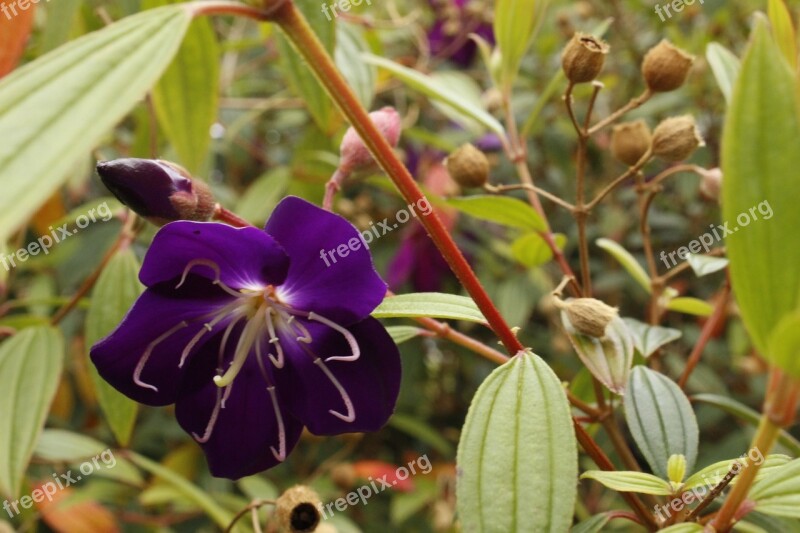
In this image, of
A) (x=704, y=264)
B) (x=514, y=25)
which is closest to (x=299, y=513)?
(x=704, y=264)

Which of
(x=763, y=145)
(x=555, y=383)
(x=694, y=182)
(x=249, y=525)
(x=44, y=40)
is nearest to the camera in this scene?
(x=763, y=145)

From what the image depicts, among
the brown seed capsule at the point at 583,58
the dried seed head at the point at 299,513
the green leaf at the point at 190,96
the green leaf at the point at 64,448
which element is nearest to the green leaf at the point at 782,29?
the brown seed capsule at the point at 583,58

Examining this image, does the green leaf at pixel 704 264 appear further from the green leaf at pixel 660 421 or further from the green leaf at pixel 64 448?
the green leaf at pixel 64 448

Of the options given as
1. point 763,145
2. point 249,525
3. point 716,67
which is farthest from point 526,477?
point 249,525

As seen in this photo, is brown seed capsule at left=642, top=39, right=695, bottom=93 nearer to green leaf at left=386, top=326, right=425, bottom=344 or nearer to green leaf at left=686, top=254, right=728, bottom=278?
green leaf at left=686, top=254, right=728, bottom=278

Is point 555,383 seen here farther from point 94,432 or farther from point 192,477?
point 94,432
